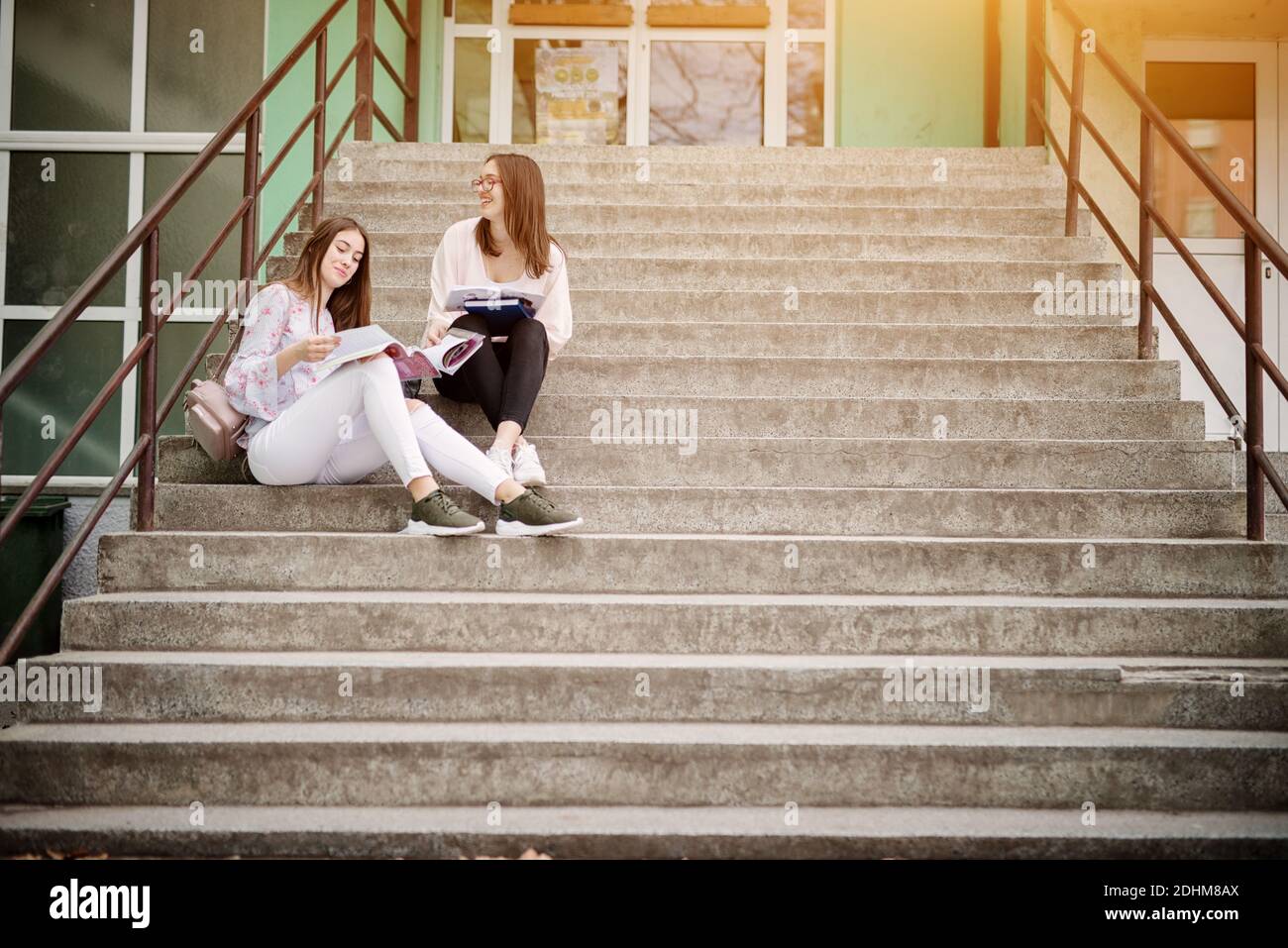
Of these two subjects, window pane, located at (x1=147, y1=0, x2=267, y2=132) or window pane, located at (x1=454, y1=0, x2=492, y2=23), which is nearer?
window pane, located at (x1=147, y1=0, x2=267, y2=132)

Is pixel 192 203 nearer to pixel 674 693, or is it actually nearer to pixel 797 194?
pixel 797 194

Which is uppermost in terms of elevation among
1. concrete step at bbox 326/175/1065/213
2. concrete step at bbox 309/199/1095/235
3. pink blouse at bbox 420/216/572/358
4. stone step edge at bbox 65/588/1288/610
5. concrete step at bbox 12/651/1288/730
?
concrete step at bbox 326/175/1065/213

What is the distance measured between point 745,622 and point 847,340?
1790 millimetres

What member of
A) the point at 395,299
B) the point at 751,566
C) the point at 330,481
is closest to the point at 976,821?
the point at 751,566

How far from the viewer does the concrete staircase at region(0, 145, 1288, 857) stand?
8.32 feet

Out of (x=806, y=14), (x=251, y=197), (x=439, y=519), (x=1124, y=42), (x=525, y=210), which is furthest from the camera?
(x=806, y=14)

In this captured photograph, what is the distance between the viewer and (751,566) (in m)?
3.17

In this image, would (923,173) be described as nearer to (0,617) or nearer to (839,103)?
(839,103)

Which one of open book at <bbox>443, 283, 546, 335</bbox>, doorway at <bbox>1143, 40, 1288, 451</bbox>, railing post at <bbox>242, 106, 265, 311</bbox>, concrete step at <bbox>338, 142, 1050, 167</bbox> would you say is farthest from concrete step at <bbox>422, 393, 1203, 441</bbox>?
doorway at <bbox>1143, 40, 1288, 451</bbox>

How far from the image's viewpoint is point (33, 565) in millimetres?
5258

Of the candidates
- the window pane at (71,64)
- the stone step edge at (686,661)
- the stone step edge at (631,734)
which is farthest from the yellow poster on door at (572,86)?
the stone step edge at (631,734)

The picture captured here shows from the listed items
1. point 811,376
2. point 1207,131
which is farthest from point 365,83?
point 1207,131

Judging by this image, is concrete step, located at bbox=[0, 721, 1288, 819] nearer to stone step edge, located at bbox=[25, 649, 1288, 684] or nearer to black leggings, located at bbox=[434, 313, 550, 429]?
stone step edge, located at bbox=[25, 649, 1288, 684]

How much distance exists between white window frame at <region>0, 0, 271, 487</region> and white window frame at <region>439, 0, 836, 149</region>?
7.61 ft
